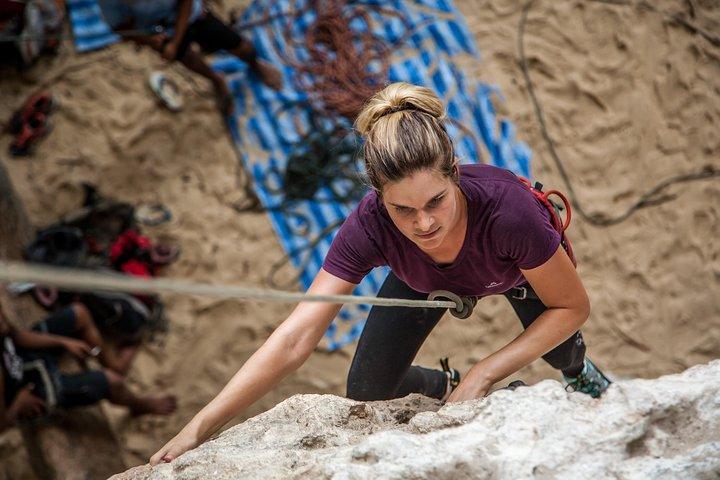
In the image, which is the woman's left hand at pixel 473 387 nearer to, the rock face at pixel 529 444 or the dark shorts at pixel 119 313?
the rock face at pixel 529 444

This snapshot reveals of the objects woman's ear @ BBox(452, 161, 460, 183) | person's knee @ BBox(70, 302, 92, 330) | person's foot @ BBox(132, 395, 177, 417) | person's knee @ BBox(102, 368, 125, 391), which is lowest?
person's foot @ BBox(132, 395, 177, 417)

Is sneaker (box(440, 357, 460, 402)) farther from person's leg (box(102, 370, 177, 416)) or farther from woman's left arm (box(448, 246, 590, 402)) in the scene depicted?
person's leg (box(102, 370, 177, 416))

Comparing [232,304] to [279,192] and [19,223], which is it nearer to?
[279,192]

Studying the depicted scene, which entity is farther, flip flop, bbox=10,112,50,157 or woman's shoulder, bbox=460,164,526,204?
flip flop, bbox=10,112,50,157

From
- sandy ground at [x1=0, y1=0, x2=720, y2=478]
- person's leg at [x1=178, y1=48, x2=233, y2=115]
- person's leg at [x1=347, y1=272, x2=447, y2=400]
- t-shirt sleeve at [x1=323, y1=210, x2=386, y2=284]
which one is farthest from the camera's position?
person's leg at [x1=178, y1=48, x2=233, y2=115]

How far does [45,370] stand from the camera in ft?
11.3

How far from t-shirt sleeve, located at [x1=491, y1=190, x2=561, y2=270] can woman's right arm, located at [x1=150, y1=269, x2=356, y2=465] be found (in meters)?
0.40

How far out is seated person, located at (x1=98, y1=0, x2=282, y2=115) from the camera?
3883 mm

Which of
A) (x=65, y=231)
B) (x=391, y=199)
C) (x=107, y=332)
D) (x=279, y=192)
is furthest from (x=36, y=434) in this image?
(x=391, y=199)

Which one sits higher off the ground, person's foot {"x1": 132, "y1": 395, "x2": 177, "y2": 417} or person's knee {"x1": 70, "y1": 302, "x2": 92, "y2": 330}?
person's knee {"x1": 70, "y1": 302, "x2": 92, "y2": 330}

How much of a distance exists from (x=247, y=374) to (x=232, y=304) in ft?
7.25

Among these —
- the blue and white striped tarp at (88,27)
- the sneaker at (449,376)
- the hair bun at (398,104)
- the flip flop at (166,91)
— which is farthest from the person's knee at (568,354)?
the blue and white striped tarp at (88,27)

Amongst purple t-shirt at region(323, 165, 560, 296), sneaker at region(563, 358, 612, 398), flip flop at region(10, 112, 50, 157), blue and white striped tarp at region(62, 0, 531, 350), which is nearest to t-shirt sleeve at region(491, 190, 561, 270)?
purple t-shirt at region(323, 165, 560, 296)

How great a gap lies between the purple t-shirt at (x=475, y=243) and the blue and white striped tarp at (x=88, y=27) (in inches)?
113
